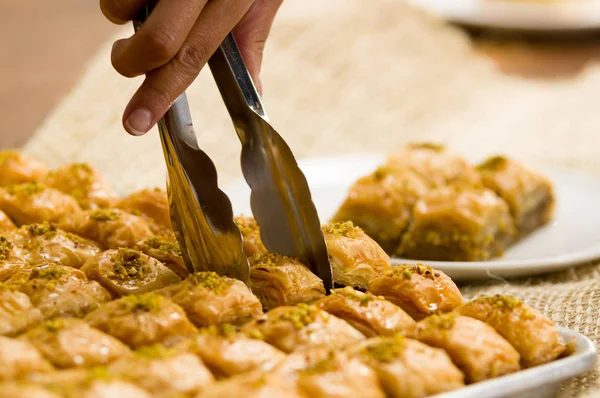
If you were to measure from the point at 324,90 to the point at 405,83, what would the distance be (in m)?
0.85

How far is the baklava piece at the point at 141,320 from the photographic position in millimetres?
2512

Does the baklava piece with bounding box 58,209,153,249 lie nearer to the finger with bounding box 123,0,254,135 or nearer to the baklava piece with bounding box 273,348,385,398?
the finger with bounding box 123,0,254,135

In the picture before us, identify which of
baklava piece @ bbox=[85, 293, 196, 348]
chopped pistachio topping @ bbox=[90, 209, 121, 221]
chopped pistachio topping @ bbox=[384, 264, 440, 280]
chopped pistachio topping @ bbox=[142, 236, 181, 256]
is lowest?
chopped pistachio topping @ bbox=[384, 264, 440, 280]

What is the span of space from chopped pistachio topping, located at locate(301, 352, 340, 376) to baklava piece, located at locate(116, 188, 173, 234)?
165 centimetres

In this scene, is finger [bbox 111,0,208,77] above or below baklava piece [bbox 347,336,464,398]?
above

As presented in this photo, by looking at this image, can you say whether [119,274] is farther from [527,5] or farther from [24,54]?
[527,5]

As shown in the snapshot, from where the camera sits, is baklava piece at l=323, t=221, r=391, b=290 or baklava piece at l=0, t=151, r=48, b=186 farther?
baklava piece at l=0, t=151, r=48, b=186

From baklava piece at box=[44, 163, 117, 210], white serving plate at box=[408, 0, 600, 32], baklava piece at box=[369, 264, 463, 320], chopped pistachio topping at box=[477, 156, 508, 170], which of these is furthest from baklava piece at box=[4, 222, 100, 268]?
white serving plate at box=[408, 0, 600, 32]

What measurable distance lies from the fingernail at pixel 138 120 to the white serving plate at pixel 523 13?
6.15 meters

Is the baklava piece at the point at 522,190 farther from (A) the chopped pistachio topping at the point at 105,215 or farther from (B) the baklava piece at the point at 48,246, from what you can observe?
(B) the baklava piece at the point at 48,246

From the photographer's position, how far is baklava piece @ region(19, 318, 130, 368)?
2.32 meters

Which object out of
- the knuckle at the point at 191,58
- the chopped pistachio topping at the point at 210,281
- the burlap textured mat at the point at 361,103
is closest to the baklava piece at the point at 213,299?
the chopped pistachio topping at the point at 210,281


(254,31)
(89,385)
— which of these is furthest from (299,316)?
(254,31)

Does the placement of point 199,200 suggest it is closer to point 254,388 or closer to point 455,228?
point 254,388
